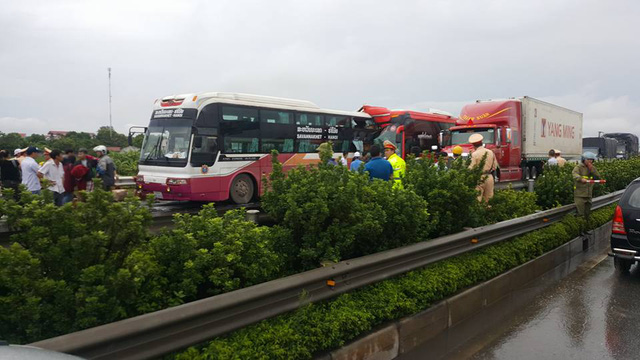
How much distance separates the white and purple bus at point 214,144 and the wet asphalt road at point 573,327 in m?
8.18

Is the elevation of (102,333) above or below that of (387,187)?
below

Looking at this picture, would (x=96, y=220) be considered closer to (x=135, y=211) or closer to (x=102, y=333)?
(x=135, y=211)

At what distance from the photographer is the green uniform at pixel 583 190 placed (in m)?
9.70

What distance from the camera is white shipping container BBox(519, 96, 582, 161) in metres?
22.5

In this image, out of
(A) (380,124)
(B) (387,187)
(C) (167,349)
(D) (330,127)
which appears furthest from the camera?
(A) (380,124)

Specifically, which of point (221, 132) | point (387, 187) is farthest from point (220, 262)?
point (221, 132)

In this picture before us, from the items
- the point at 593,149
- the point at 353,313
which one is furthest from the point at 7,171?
the point at 593,149

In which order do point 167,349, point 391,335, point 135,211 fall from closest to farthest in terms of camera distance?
point 167,349
point 135,211
point 391,335

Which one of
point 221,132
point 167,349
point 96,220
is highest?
point 221,132

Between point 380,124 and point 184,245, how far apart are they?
1954 centimetres

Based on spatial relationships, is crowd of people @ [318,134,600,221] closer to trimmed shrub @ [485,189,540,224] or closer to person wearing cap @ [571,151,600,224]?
person wearing cap @ [571,151,600,224]

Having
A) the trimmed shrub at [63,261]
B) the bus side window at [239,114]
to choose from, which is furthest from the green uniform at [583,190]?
the bus side window at [239,114]

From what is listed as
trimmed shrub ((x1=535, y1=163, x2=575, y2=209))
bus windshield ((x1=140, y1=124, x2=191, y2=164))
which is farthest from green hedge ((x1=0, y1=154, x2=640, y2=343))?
bus windshield ((x1=140, y1=124, x2=191, y2=164))

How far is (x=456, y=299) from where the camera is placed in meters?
5.26
